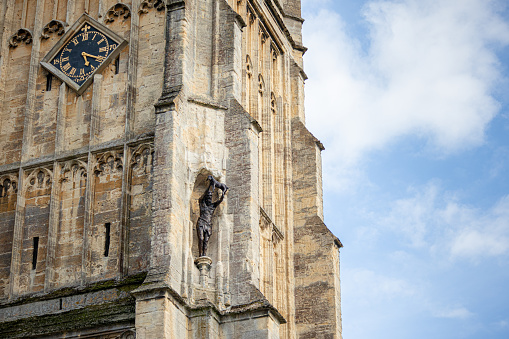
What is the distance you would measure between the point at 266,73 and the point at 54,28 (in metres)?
6.46

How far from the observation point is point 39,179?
3219 centimetres

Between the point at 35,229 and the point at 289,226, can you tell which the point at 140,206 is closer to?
the point at 35,229

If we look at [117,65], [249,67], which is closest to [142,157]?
[117,65]

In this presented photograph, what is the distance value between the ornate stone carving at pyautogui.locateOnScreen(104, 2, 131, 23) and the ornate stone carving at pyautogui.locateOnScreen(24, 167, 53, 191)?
4.18 metres

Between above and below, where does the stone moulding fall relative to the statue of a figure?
above

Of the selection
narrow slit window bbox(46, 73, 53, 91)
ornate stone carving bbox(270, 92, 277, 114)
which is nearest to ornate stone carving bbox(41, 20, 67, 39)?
narrow slit window bbox(46, 73, 53, 91)

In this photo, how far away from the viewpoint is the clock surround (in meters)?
32.9

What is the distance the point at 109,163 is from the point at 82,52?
3.36 metres

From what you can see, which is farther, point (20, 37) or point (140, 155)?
point (20, 37)

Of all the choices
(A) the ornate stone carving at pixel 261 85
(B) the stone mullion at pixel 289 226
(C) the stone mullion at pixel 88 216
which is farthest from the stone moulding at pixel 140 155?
(A) the ornate stone carving at pixel 261 85

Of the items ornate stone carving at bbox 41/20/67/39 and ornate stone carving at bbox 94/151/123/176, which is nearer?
ornate stone carving at bbox 94/151/123/176

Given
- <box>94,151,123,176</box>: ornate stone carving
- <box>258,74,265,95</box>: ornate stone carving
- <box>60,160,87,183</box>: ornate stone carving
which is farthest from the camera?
<box>258,74,265,95</box>: ornate stone carving

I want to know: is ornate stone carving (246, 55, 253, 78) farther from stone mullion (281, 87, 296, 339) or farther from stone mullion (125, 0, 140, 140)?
stone mullion (125, 0, 140, 140)

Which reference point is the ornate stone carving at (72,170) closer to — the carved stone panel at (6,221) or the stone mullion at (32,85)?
the stone mullion at (32,85)
